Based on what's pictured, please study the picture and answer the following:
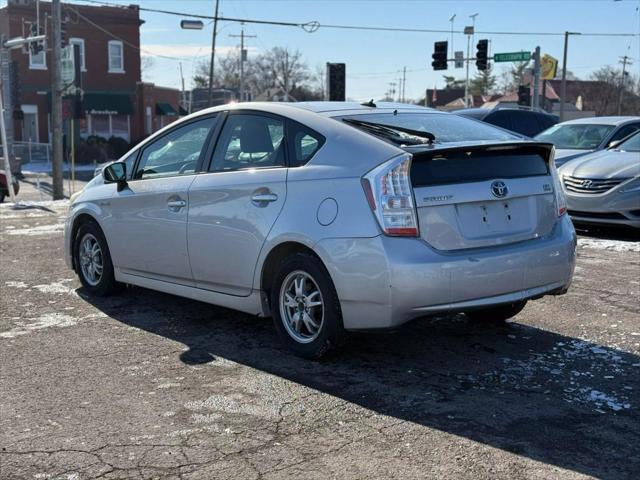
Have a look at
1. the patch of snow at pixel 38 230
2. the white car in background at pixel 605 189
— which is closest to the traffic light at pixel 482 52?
the white car in background at pixel 605 189

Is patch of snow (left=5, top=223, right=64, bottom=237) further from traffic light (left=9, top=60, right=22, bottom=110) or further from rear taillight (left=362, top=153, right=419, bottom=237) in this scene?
traffic light (left=9, top=60, right=22, bottom=110)

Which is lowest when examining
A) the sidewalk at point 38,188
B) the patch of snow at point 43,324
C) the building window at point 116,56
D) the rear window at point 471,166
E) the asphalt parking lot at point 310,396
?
the sidewalk at point 38,188

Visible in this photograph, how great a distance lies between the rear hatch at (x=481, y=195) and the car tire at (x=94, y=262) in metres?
3.33

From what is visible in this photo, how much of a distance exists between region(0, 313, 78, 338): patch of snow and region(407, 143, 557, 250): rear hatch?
10.2ft

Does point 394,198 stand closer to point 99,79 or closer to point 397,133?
point 397,133

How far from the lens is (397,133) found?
4.92m

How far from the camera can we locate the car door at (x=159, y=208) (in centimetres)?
586

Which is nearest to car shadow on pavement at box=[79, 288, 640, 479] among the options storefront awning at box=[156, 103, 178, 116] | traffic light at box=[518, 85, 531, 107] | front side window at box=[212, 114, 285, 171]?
front side window at box=[212, 114, 285, 171]

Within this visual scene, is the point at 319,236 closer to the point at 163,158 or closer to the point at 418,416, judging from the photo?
the point at 418,416

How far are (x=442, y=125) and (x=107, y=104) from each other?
43.3 m

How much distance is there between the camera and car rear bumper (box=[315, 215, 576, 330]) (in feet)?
14.5

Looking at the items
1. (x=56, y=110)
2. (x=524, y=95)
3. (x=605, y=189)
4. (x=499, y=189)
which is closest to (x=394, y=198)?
(x=499, y=189)

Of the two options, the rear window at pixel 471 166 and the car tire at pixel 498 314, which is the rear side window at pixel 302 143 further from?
the car tire at pixel 498 314

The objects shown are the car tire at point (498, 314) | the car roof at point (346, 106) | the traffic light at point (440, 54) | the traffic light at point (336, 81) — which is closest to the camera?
the car roof at point (346, 106)
